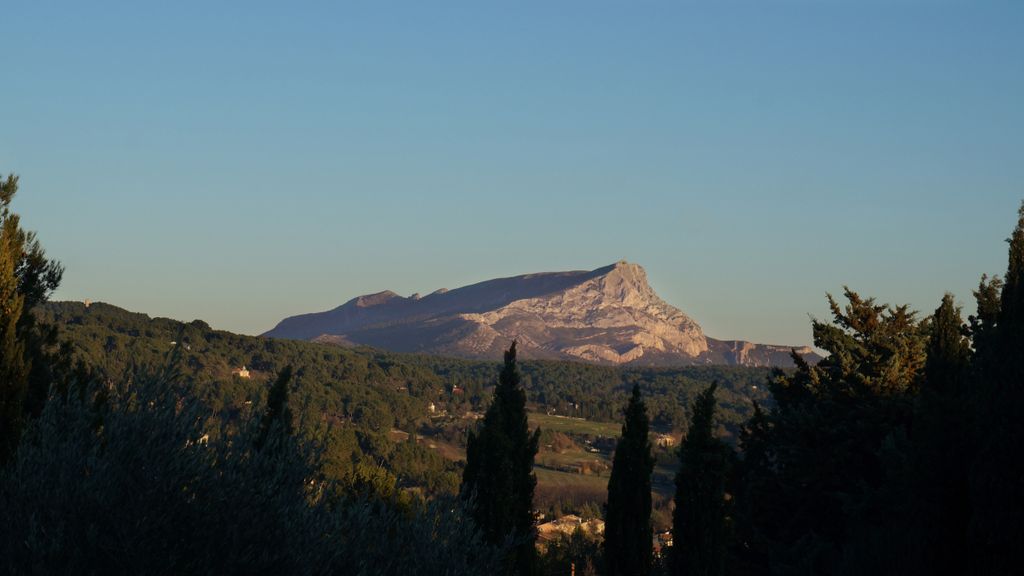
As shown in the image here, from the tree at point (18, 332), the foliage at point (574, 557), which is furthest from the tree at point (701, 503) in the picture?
the foliage at point (574, 557)

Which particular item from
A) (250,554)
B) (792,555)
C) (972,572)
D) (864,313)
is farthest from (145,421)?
(864,313)

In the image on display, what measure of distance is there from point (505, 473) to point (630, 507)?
4.87 meters

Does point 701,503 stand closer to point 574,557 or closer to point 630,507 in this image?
point 630,507

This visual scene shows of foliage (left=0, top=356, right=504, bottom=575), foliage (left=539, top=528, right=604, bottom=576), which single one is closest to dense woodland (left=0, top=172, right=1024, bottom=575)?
foliage (left=0, top=356, right=504, bottom=575)

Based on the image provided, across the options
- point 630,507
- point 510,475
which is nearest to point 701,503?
point 630,507

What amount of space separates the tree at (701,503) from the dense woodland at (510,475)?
0.07 meters

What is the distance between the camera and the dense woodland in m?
14.6

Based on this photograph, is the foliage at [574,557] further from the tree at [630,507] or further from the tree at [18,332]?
the tree at [18,332]

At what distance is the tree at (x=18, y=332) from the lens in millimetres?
22609

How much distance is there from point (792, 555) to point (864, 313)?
40.0 feet

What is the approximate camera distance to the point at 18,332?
2869cm

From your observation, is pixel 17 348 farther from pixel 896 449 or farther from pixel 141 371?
pixel 896 449

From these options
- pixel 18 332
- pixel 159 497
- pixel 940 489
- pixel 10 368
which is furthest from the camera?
pixel 18 332

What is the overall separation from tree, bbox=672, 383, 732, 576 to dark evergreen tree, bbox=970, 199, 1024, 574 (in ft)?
47.8
